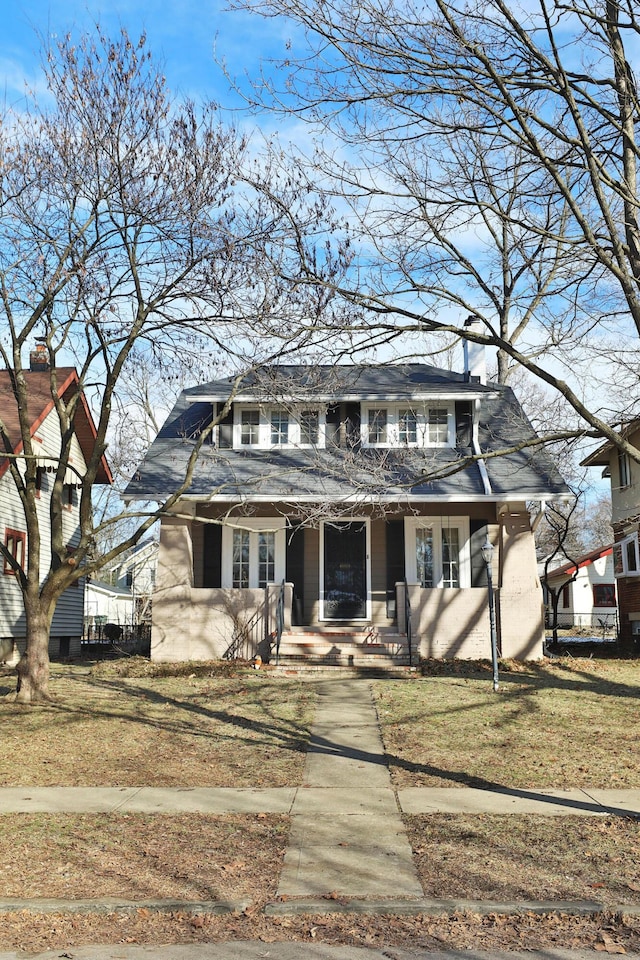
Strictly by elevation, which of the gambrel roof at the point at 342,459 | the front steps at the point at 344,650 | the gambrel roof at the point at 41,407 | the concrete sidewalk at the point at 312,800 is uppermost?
the gambrel roof at the point at 41,407

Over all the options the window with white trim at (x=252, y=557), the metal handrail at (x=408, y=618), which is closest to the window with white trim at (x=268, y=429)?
the window with white trim at (x=252, y=557)

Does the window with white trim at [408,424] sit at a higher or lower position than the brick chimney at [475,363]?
lower

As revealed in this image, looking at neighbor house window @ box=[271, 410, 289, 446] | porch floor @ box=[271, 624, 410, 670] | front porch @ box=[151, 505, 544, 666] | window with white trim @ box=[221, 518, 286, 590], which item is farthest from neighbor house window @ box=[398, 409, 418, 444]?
porch floor @ box=[271, 624, 410, 670]

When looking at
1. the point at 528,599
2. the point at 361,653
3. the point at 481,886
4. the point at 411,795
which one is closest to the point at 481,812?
the point at 411,795

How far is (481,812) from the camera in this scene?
7605mm

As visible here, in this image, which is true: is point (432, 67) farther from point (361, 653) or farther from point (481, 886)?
point (361, 653)

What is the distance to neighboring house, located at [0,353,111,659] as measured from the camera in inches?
816

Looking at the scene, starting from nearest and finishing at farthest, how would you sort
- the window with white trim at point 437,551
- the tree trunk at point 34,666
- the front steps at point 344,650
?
the tree trunk at point 34,666
the front steps at point 344,650
the window with white trim at point 437,551

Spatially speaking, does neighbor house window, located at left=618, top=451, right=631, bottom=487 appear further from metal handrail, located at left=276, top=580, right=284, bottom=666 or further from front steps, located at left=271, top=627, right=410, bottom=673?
metal handrail, located at left=276, top=580, right=284, bottom=666

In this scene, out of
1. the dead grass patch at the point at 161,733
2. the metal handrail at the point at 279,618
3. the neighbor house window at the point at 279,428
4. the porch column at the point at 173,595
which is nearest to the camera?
the dead grass patch at the point at 161,733

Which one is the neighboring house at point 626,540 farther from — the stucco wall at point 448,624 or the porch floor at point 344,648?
the porch floor at point 344,648

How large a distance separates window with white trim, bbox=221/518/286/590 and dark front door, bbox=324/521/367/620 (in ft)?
3.33

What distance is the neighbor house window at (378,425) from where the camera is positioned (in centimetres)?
1920

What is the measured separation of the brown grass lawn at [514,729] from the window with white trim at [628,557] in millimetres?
10568
